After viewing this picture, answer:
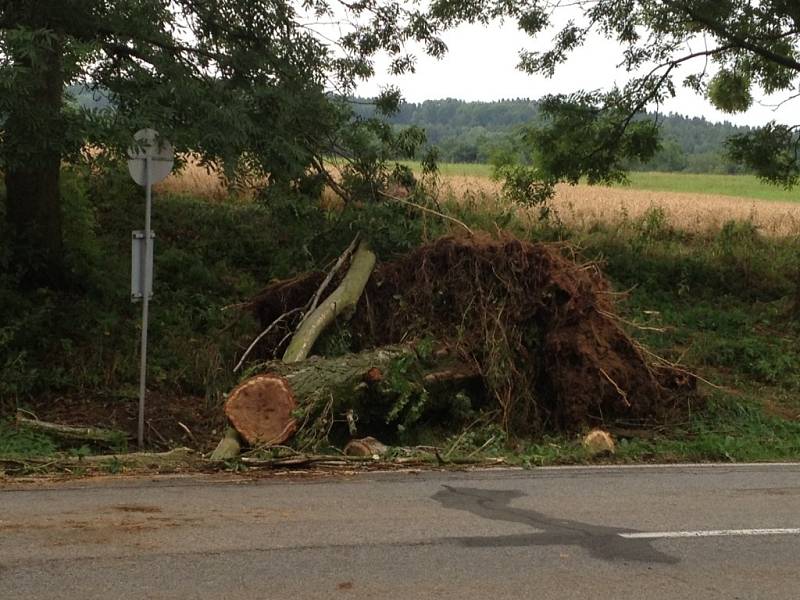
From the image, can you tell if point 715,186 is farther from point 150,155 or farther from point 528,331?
point 150,155

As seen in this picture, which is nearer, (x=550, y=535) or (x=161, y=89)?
(x=550, y=535)

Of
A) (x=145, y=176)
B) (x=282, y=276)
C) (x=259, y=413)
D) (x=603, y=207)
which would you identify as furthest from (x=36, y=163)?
(x=603, y=207)

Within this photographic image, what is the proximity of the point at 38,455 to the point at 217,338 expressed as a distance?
4781 millimetres

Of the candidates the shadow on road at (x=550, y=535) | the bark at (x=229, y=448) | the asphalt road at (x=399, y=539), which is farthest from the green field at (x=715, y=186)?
the shadow on road at (x=550, y=535)

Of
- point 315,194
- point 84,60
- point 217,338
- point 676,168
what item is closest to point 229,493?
point 84,60

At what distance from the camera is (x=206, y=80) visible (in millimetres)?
12055

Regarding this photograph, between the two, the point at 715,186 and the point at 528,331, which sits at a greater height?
the point at 715,186

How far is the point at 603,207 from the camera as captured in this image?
2530 centimetres

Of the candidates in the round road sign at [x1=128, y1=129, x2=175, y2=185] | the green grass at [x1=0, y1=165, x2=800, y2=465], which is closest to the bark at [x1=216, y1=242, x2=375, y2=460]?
the green grass at [x1=0, y1=165, x2=800, y2=465]

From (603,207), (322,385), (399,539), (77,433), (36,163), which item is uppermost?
(603,207)

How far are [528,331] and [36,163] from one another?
6255mm

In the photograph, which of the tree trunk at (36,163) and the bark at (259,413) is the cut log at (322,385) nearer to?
the bark at (259,413)

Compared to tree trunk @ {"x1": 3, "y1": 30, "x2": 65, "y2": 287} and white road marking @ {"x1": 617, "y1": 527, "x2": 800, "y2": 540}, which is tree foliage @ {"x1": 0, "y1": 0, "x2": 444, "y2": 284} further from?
white road marking @ {"x1": 617, "y1": 527, "x2": 800, "y2": 540}

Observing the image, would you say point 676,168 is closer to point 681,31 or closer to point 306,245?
point 681,31
